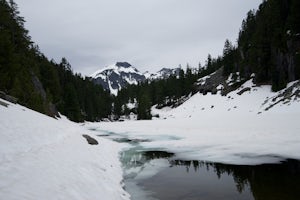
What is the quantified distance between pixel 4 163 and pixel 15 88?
26663 millimetres

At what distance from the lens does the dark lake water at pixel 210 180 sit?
950cm

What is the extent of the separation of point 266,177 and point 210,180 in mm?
2487

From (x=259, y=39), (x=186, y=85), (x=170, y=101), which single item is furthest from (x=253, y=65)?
(x=170, y=101)

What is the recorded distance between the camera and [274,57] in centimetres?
5159

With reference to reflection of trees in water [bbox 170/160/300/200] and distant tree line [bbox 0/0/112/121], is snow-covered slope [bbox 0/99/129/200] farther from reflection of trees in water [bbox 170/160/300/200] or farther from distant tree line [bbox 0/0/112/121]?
distant tree line [bbox 0/0/112/121]

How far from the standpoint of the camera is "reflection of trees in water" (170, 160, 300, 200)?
920cm

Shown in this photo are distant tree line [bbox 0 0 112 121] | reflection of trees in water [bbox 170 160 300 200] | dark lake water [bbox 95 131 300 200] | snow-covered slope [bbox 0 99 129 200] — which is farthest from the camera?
distant tree line [bbox 0 0 112 121]

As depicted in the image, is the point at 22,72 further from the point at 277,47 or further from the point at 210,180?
the point at 277,47

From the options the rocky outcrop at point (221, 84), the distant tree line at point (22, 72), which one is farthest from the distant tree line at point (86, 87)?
the rocky outcrop at point (221, 84)

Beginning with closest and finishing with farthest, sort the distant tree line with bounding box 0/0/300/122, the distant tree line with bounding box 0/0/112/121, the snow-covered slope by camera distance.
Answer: the snow-covered slope → the distant tree line with bounding box 0/0/112/121 → the distant tree line with bounding box 0/0/300/122

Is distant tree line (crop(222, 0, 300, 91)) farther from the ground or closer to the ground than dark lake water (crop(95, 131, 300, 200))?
farther from the ground

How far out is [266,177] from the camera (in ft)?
37.4

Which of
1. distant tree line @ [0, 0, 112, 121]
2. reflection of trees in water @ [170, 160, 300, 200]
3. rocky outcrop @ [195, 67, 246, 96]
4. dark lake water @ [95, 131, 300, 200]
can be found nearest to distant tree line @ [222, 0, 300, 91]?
rocky outcrop @ [195, 67, 246, 96]

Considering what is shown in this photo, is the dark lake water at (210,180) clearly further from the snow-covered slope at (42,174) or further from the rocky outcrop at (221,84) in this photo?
the rocky outcrop at (221,84)
